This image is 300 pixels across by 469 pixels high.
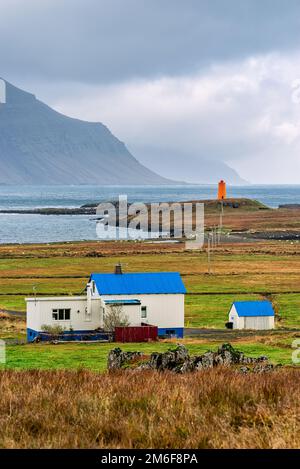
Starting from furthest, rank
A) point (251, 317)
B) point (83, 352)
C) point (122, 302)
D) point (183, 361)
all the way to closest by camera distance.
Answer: point (251, 317)
point (122, 302)
point (83, 352)
point (183, 361)

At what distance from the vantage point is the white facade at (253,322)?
5869cm

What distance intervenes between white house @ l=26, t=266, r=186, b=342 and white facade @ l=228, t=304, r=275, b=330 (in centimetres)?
460

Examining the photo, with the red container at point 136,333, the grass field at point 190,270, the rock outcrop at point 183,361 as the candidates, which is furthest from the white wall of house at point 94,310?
the rock outcrop at point 183,361

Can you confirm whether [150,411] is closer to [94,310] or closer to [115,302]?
[115,302]

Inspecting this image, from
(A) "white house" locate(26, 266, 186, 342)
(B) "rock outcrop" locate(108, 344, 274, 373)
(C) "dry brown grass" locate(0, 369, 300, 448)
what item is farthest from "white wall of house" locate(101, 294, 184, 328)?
(C) "dry brown grass" locate(0, 369, 300, 448)

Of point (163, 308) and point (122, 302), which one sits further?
point (163, 308)

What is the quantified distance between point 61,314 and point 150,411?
44457 mm

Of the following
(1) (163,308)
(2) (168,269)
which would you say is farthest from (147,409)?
(2) (168,269)

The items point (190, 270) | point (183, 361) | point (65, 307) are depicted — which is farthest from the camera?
point (190, 270)

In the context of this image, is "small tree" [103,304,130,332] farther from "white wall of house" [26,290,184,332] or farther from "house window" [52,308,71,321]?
"house window" [52,308,71,321]

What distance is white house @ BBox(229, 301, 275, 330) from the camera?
58750mm

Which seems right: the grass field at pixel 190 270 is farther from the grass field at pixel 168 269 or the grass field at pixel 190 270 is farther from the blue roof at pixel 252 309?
the blue roof at pixel 252 309

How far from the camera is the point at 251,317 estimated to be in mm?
59000
